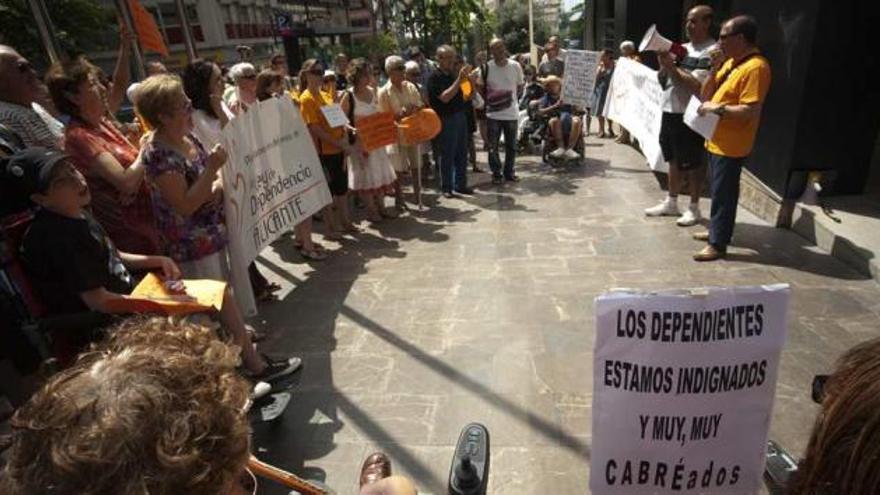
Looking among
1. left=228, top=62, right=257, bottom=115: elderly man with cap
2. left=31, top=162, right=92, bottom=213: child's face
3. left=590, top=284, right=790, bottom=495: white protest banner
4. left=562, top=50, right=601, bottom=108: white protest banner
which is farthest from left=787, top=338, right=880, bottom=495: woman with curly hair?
left=562, top=50, right=601, bottom=108: white protest banner

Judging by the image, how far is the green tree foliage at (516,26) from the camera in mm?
47625

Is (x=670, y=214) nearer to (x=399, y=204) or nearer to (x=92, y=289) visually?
(x=399, y=204)

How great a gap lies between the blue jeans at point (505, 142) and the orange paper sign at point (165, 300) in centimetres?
582

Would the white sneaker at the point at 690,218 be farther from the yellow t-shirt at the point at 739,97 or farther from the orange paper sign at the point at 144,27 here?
the orange paper sign at the point at 144,27

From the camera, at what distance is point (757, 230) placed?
5508mm

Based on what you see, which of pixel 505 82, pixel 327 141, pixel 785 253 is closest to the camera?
pixel 785 253

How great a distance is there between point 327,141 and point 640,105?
398cm

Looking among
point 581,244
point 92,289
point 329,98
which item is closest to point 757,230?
point 581,244

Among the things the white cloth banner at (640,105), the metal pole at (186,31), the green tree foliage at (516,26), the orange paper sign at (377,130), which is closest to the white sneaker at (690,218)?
the white cloth banner at (640,105)

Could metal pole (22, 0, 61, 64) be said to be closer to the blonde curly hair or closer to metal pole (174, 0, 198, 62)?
metal pole (174, 0, 198, 62)

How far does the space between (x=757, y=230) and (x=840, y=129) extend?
1168 mm

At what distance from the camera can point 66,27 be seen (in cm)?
2883

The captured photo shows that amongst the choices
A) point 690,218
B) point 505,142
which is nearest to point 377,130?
point 505,142

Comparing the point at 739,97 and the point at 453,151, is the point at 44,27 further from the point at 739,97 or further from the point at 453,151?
the point at 739,97
